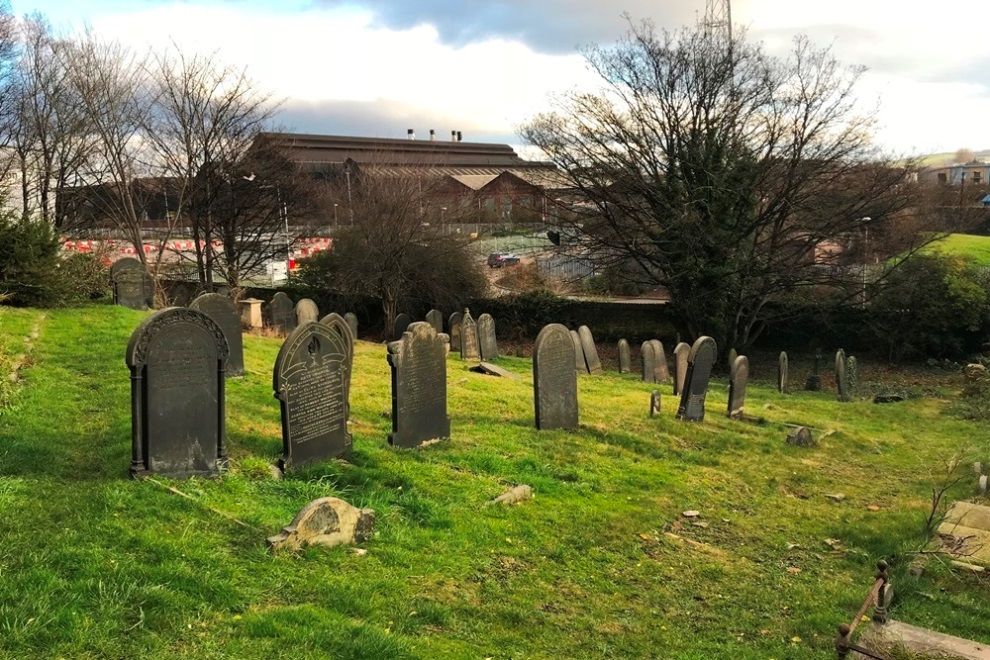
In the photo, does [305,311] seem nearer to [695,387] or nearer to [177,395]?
[695,387]

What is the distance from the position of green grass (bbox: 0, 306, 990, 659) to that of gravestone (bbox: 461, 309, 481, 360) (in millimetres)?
8539

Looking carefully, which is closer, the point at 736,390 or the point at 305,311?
the point at 736,390

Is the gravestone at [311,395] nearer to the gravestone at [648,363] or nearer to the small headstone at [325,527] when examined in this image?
the small headstone at [325,527]

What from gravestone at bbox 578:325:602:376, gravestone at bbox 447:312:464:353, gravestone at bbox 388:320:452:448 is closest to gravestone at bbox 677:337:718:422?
gravestone at bbox 388:320:452:448

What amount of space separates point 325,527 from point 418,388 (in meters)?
3.12

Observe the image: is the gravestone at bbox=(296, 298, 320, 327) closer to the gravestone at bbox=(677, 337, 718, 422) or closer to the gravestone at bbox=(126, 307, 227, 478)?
the gravestone at bbox=(677, 337, 718, 422)

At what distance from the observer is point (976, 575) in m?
5.20

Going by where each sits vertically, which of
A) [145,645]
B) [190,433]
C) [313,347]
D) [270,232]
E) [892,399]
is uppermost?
[270,232]

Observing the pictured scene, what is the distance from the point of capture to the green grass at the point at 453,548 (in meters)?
3.78

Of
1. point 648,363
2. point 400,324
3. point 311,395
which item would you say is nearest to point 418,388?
point 311,395

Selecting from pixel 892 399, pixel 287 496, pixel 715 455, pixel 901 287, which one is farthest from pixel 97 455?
pixel 901 287

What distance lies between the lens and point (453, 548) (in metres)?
5.29

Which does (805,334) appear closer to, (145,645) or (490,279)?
(490,279)

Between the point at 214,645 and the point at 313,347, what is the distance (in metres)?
3.67
